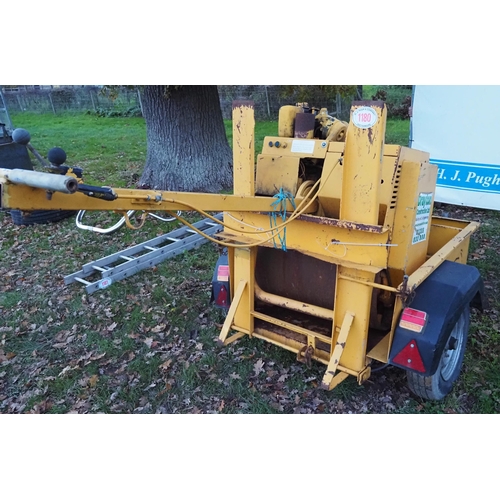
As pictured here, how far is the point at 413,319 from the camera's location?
3098 mm

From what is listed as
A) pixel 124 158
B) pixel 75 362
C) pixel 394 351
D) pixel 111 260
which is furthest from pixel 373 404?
pixel 124 158

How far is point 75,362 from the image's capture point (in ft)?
13.4

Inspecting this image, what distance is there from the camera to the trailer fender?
2996 millimetres

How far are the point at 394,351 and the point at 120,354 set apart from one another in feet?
8.53

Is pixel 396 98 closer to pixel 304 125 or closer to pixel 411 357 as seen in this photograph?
pixel 304 125

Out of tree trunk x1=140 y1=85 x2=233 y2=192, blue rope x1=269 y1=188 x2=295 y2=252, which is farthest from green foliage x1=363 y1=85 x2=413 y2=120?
blue rope x1=269 y1=188 x2=295 y2=252

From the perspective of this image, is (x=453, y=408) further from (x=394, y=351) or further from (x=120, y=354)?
(x=120, y=354)

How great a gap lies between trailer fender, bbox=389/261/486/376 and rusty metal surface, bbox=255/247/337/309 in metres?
0.71

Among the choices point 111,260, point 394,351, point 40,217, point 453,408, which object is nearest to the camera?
point 394,351

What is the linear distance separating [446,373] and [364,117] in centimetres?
225

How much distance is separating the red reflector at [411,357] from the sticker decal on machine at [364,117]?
1.57 metres

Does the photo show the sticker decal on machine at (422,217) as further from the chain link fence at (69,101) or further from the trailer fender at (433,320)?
the chain link fence at (69,101)

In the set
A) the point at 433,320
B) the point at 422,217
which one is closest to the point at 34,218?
Answer: the point at 422,217

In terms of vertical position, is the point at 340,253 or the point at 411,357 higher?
the point at 340,253
